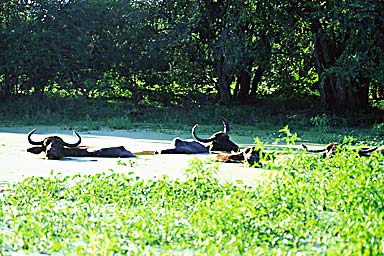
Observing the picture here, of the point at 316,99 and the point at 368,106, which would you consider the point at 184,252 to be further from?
the point at 316,99

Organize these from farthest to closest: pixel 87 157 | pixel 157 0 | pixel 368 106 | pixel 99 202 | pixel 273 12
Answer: pixel 157 0, pixel 368 106, pixel 273 12, pixel 87 157, pixel 99 202

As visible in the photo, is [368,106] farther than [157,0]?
No

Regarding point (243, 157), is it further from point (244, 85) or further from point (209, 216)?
point (244, 85)

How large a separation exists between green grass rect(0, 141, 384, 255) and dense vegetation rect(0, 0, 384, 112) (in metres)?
11.0

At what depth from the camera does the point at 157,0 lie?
2170 centimetres

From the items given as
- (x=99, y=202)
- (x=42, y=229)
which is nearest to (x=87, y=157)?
(x=99, y=202)

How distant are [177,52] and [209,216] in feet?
52.2

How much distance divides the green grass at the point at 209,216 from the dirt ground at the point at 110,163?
24.4 inches

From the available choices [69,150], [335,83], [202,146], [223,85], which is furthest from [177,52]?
[69,150]

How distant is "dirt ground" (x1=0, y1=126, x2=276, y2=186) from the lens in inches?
388

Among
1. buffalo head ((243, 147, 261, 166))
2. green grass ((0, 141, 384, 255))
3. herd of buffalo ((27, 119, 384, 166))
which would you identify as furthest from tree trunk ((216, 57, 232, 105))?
green grass ((0, 141, 384, 255))

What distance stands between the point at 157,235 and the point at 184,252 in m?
0.47

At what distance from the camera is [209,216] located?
19.8ft

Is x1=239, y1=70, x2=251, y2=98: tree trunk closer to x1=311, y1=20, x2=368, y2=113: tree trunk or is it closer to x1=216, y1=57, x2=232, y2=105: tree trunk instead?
x1=216, y1=57, x2=232, y2=105: tree trunk
